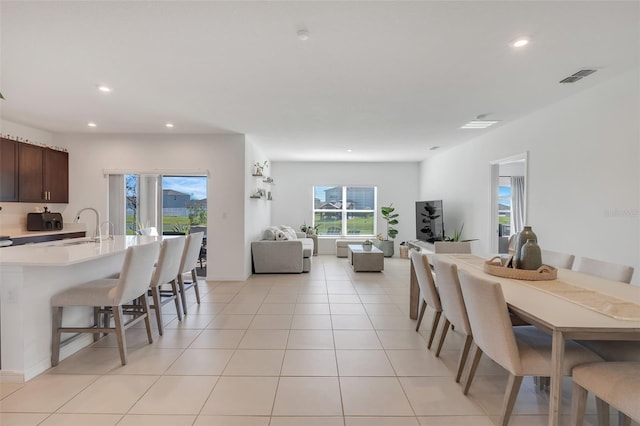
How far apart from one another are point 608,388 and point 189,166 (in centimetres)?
569

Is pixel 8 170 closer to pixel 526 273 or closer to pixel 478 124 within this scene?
A: pixel 526 273

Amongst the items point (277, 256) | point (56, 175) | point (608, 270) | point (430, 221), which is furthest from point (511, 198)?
point (56, 175)

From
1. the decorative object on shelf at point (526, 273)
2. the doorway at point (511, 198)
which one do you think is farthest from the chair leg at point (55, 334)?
the doorway at point (511, 198)

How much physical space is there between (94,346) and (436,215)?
621 centimetres

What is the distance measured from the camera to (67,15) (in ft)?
7.00

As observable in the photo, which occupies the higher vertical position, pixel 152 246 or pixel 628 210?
pixel 628 210

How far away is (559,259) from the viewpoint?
10.3ft

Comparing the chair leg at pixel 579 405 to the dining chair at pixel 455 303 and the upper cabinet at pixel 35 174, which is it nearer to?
the dining chair at pixel 455 303

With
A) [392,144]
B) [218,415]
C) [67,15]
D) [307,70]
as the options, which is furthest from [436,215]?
[67,15]

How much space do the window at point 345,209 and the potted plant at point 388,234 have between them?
0.48 meters

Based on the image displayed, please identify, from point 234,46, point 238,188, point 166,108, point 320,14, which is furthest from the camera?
point 238,188

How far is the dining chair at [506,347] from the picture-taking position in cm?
177

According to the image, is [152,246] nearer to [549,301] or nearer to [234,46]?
[234,46]

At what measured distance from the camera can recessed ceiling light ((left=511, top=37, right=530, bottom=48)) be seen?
7.77 ft
